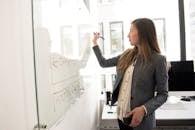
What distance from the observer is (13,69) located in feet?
2.19

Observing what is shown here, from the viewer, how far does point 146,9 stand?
11.7 ft

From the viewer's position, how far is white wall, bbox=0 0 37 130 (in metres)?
0.66

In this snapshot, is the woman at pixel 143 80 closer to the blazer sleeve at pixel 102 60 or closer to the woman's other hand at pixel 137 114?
the woman's other hand at pixel 137 114

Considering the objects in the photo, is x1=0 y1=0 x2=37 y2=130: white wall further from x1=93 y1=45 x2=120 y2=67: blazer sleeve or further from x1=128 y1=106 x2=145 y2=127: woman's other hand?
x1=93 y1=45 x2=120 y2=67: blazer sleeve

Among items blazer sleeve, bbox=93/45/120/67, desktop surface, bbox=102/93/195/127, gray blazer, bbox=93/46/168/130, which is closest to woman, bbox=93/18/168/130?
gray blazer, bbox=93/46/168/130

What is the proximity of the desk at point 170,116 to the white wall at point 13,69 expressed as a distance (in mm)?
1630

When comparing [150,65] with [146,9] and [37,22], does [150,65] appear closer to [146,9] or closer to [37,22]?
[37,22]

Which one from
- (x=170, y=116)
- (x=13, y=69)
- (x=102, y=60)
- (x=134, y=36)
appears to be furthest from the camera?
(x=170, y=116)

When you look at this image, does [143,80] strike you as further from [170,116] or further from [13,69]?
[13,69]

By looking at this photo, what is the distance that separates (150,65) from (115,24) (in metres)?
2.10

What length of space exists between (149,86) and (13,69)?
1084 mm

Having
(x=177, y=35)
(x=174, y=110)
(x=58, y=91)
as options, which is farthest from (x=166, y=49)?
(x=58, y=91)

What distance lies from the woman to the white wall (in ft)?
3.16

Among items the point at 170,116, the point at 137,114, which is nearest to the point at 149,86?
the point at 137,114
